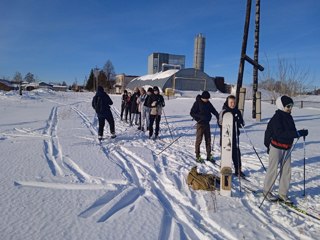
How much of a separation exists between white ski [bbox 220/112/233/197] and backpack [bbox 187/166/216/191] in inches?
11.6

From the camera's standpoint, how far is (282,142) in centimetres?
488

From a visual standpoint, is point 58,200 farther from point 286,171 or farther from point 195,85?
point 195,85

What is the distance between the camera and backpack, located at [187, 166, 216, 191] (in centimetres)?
534

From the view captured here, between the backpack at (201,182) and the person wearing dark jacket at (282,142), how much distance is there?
954 mm

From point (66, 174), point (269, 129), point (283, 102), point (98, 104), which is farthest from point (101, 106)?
point (283, 102)

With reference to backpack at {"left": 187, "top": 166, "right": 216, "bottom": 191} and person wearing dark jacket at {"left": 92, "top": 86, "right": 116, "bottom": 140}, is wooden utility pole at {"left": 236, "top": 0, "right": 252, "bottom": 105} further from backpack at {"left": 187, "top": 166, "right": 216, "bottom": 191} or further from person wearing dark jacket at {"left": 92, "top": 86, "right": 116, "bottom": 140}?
backpack at {"left": 187, "top": 166, "right": 216, "bottom": 191}

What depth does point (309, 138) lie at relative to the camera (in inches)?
454

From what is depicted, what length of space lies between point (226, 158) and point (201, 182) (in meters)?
0.65

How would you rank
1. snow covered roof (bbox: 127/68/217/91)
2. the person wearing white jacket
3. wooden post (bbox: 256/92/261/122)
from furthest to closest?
1. snow covered roof (bbox: 127/68/217/91)
2. wooden post (bbox: 256/92/261/122)
3. the person wearing white jacket

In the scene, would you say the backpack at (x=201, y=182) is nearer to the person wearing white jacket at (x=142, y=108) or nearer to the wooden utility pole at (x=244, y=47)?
the person wearing white jacket at (x=142, y=108)

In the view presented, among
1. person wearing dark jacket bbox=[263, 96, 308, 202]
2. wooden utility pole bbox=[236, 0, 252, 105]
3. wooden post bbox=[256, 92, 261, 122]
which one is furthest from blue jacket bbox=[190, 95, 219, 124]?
wooden post bbox=[256, 92, 261, 122]

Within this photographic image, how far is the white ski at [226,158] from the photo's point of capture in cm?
509

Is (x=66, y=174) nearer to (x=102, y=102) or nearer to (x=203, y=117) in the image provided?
(x=203, y=117)

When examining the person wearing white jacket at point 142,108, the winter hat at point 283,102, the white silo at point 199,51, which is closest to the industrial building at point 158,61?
the white silo at point 199,51
